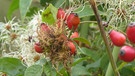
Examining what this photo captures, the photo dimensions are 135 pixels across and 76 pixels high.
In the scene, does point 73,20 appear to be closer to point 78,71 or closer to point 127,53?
point 127,53

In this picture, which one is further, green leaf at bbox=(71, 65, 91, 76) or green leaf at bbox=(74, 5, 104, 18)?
green leaf at bbox=(71, 65, 91, 76)

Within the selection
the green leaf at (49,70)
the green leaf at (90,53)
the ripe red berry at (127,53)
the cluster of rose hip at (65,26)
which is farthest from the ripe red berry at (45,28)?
the green leaf at (90,53)

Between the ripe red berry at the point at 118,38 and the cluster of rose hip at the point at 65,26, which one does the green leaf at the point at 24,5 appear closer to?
the cluster of rose hip at the point at 65,26

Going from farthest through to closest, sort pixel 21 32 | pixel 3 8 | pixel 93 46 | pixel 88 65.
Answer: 1. pixel 3 8
2. pixel 93 46
3. pixel 88 65
4. pixel 21 32

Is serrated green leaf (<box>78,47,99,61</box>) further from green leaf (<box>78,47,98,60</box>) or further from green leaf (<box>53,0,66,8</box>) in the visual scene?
green leaf (<box>53,0,66,8</box>)

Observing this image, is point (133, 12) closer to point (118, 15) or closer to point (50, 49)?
point (118, 15)

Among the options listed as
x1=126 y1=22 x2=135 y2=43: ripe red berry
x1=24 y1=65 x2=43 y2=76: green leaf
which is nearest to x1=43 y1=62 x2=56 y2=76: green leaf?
x1=24 y1=65 x2=43 y2=76: green leaf

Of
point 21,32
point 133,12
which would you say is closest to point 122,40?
point 133,12
